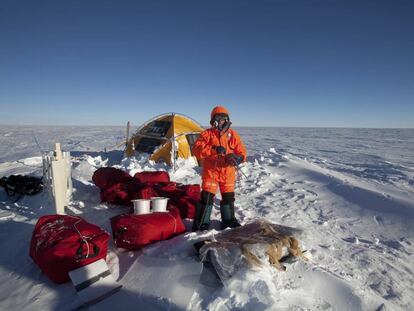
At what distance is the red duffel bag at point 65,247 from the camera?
2500mm

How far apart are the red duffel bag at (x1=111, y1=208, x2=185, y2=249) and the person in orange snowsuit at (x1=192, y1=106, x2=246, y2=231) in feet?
1.69

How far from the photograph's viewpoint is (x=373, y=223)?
178 inches

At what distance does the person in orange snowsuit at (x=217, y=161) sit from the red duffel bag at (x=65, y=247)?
135 cm

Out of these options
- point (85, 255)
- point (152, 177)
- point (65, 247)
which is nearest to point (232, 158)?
point (85, 255)

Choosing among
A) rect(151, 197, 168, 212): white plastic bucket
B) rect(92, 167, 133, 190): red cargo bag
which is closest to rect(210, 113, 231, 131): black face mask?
rect(151, 197, 168, 212): white plastic bucket

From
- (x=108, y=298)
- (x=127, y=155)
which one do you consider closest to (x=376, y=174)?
(x=127, y=155)

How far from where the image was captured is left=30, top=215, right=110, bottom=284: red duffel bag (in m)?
2.50

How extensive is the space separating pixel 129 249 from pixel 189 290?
3.55ft

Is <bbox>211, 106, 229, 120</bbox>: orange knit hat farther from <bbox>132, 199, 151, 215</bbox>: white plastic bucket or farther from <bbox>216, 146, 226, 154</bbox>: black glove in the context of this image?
<bbox>132, 199, 151, 215</bbox>: white plastic bucket

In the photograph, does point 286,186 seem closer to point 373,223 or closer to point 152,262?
point 373,223

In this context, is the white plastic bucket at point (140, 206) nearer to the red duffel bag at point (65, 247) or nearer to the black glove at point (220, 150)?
the red duffel bag at point (65, 247)

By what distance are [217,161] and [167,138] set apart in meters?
5.63

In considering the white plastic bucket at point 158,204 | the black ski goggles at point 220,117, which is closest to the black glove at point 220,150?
the black ski goggles at point 220,117

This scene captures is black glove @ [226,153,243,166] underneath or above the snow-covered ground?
above
